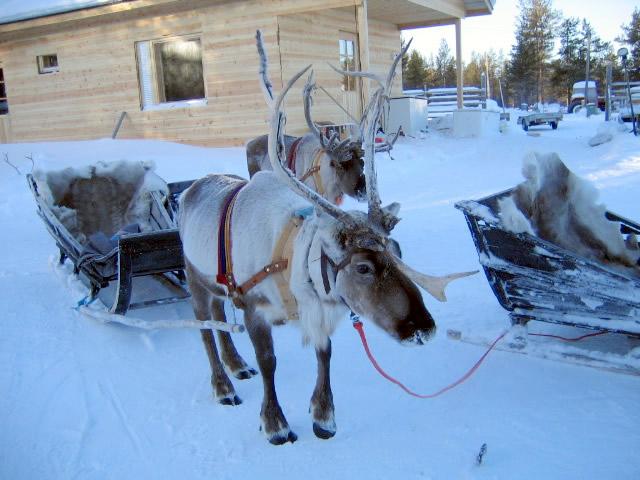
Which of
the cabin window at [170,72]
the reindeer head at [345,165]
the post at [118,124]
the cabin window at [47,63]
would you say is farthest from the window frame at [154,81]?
the reindeer head at [345,165]

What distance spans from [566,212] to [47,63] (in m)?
15.1

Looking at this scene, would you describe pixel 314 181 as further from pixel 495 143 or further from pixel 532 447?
pixel 495 143

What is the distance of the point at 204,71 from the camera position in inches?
496

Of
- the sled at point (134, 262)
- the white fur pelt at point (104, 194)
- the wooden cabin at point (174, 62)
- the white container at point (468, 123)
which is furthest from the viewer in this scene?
the white container at point (468, 123)

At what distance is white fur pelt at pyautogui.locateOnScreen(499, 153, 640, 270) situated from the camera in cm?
355

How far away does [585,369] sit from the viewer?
3.23 meters

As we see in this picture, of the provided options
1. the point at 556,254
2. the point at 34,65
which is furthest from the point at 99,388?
the point at 34,65

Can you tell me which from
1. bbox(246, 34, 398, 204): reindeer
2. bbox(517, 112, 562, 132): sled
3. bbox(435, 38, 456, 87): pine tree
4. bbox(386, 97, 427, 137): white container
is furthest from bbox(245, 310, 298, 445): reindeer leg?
bbox(435, 38, 456, 87): pine tree

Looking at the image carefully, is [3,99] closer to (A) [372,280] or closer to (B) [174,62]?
(B) [174,62]

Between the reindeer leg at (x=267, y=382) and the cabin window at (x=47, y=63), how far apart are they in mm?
14318

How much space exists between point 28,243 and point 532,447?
6.86 metres

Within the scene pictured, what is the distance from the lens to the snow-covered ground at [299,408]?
2.63 meters

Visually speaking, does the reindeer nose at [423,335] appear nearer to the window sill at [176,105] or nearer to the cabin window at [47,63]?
the window sill at [176,105]

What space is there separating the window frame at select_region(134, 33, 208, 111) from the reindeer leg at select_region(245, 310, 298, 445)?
1077 centimetres
